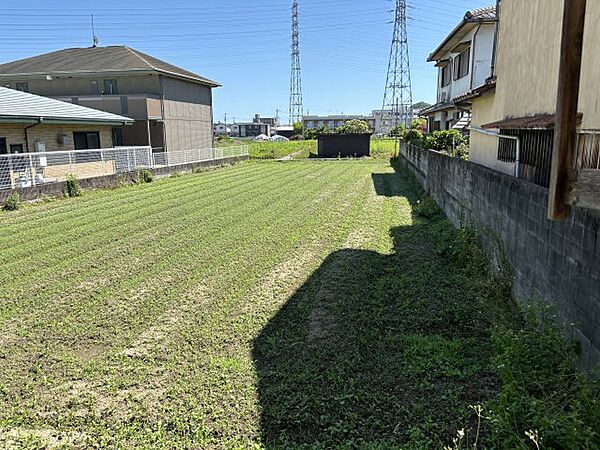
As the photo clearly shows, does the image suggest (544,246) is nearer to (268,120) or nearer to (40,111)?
(40,111)

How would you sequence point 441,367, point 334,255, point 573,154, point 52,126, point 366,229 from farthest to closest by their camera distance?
point 52,126, point 366,229, point 334,255, point 441,367, point 573,154

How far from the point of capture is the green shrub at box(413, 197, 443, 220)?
10.2m

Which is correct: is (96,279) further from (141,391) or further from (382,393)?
(382,393)

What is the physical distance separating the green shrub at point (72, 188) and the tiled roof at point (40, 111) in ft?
7.76

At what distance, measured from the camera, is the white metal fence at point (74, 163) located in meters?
12.6

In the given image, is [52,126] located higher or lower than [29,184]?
higher

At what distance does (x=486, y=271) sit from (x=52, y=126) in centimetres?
1594

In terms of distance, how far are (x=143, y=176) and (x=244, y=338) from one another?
50.1 ft

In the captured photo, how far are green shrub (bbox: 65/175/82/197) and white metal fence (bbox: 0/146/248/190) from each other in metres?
0.63

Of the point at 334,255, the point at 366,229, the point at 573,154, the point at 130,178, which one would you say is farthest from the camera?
the point at 130,178

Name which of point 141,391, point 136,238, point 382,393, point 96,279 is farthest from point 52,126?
point 382,393

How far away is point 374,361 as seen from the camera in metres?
3.77

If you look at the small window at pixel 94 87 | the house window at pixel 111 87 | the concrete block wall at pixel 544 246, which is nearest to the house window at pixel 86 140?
the house window at pixel 111 87

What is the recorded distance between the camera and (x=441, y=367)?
359 centimetres
